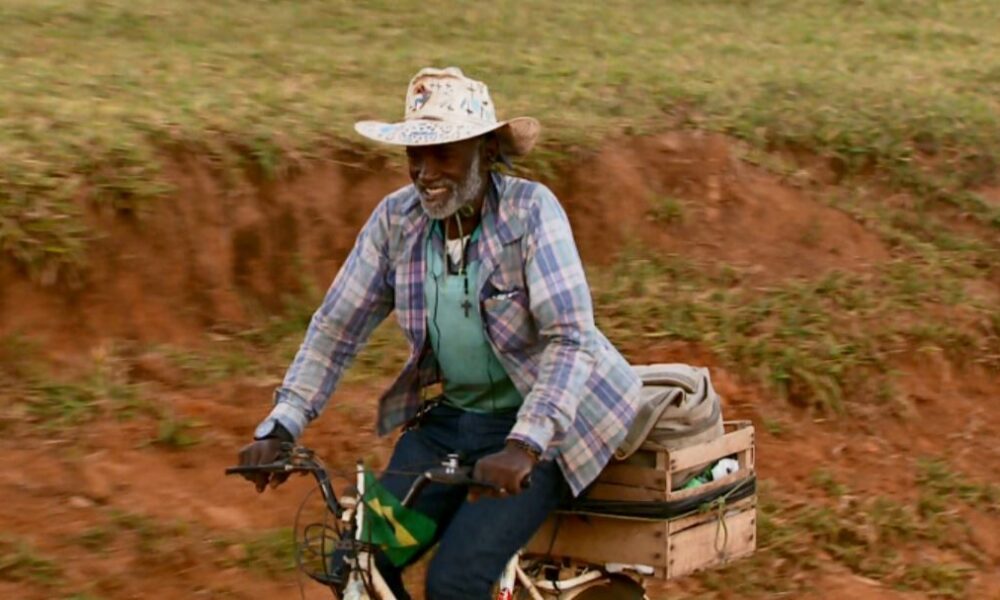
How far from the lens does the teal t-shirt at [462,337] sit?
439cm

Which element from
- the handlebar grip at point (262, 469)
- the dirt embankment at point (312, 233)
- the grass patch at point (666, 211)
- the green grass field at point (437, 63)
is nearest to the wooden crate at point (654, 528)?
the handlebar grip at point (262, 469)

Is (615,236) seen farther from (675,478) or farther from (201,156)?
(675,478)

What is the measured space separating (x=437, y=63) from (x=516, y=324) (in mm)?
6436

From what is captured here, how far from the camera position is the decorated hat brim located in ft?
13.9

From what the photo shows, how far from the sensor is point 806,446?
7906mm

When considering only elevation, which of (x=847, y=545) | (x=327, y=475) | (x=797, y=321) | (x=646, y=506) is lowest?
(x=847, y=545)

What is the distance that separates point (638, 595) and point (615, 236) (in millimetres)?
3893

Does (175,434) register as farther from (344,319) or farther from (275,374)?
(344,319)

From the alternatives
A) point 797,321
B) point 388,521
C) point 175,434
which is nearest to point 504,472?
point 388,521

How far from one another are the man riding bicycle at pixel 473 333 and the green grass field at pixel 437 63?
2.46 metres

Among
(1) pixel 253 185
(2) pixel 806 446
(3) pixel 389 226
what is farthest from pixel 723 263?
(3) pixel 389 226

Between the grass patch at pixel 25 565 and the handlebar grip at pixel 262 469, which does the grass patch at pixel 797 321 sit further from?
the handlebar grip at pixel 262 469

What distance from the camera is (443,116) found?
14.1 feet

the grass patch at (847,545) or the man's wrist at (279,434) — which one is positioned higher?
the man's wrist at (279,434)
